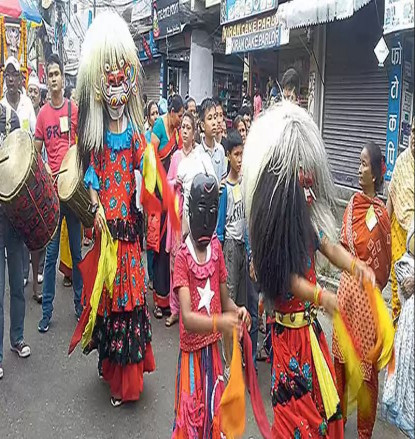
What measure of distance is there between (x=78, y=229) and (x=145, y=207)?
4.81 feet

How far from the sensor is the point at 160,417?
11.0 ft

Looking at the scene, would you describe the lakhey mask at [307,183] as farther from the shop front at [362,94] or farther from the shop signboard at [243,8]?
the shop signboard at [243,8]

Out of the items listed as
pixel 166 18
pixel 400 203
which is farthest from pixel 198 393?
pixel 166 18

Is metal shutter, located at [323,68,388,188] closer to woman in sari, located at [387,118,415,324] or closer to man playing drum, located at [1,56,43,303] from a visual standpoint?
woman in sari, located at [387,118,415,324]

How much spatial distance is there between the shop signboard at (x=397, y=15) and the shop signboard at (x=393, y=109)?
3.53 ft

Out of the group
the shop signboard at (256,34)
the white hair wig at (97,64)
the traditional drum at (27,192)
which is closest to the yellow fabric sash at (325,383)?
the white hair wig at (97,64)

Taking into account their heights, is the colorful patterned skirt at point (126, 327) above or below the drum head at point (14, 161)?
below

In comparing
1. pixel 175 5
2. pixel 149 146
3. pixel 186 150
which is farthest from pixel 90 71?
pixel 175 5

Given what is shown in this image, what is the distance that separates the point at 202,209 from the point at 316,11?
169 inches

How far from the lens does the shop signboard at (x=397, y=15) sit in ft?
15.1

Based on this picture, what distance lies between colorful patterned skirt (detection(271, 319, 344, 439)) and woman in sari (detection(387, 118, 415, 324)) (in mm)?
995

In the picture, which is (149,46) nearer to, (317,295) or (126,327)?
(126,327)

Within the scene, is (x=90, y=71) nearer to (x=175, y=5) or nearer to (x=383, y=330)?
(x=383, y=330)

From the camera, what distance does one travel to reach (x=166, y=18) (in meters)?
12.8
